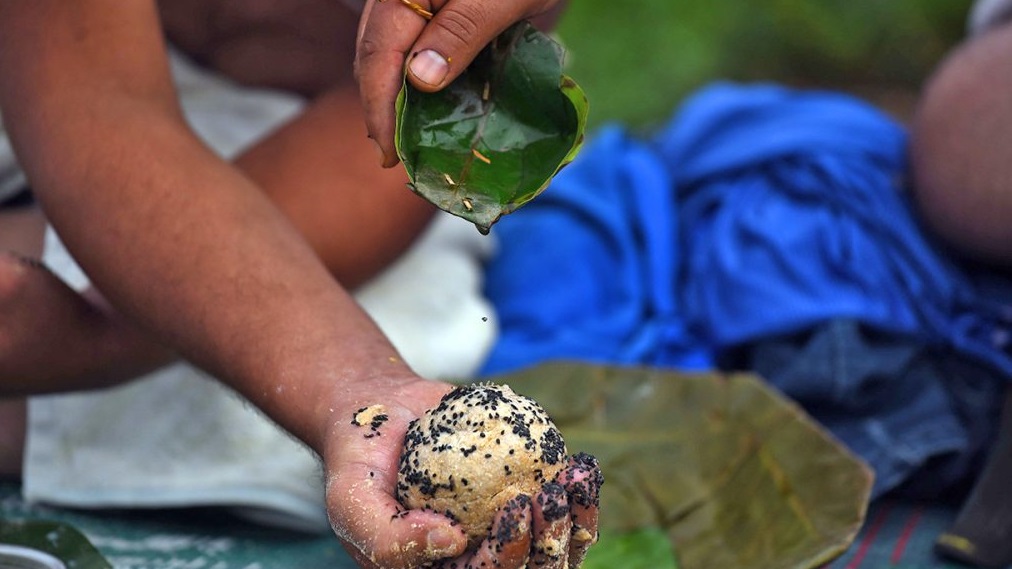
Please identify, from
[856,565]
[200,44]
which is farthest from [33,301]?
[856,565]

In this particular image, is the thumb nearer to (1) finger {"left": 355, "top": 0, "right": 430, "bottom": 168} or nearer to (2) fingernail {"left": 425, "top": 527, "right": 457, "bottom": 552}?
(1) finger {"left": 355, "top": 0, "right": 430, "bottom": 168}

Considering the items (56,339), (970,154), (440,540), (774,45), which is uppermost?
(440,540)

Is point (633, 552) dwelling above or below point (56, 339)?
below

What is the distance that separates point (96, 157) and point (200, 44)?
69cm

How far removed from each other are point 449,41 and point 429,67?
0.14ft

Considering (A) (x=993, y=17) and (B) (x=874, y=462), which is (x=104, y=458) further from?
(A) (x=993, y=17)

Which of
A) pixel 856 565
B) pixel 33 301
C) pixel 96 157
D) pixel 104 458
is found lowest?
pixel 104 458

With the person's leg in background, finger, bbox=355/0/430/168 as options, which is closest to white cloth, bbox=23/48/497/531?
finger, bbox=355/0/430/168

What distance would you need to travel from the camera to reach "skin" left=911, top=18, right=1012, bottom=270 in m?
2.30

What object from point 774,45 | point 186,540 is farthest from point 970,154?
point 774,45

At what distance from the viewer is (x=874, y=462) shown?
205cm

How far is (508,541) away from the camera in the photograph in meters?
1.17

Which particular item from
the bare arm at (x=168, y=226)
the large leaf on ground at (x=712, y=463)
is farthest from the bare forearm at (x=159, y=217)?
the large leaf on ground at (x=712, y=463)

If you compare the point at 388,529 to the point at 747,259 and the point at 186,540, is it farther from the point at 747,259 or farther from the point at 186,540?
the point at 747,259
